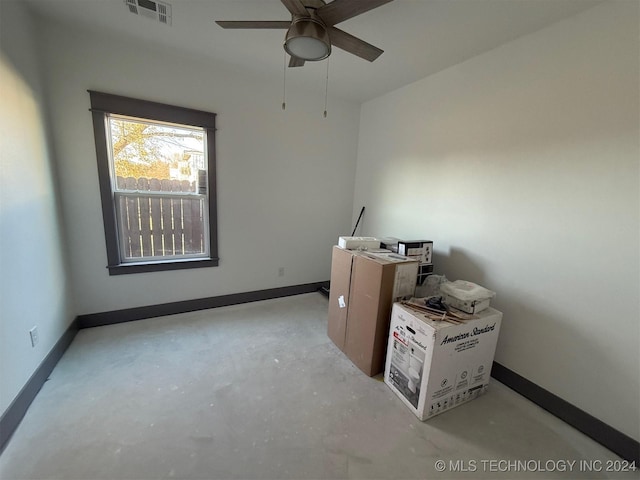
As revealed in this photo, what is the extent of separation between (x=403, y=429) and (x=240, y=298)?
7.09 ft

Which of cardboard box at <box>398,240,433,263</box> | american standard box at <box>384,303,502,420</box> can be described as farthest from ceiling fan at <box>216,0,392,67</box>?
american standard box at <box>384,303,502,420</box>

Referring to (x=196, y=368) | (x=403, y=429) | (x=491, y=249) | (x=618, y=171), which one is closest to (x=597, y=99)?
(x=618, y=171)

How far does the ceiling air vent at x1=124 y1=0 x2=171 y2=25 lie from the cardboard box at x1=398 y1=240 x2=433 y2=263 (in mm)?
2430

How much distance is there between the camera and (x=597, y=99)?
1534 millimetres

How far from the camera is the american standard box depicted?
157 centimetres

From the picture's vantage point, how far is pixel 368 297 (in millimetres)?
1973

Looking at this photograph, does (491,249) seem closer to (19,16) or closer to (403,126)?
(403,126)

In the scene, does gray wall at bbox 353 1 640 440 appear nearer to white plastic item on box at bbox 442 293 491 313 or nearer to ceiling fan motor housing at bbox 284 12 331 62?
white plastic item on box at bbox 442 293 491 313

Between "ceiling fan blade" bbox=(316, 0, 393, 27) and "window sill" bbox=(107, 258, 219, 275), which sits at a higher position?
"ceiling fan blade" bbox=(316, 0, 393, 27)

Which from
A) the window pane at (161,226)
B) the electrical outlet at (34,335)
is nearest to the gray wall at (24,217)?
the electrical outlet at (34,335)

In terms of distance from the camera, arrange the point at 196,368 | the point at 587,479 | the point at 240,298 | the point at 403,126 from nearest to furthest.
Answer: the point at 587,479, the point at 196,368, the point at 403,126, the point at 240,298

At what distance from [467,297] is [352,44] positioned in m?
1.79

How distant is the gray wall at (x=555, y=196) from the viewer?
1462mm

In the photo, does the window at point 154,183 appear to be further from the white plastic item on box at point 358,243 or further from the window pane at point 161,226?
the white plastic item on box at point 358,243
